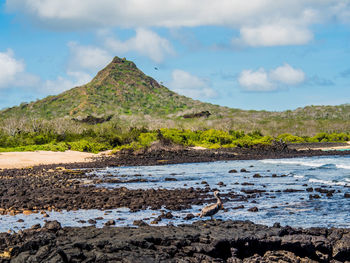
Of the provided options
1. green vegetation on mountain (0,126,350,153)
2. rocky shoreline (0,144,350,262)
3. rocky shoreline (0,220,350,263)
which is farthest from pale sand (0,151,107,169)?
rocky shoreline (0,220,350,263)

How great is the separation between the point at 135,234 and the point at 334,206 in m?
9.59

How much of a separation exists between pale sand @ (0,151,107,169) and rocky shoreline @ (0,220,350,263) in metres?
27.4

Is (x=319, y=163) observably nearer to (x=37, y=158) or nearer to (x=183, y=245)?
(x=37, y=158)

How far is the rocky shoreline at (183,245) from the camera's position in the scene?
778 centimetres

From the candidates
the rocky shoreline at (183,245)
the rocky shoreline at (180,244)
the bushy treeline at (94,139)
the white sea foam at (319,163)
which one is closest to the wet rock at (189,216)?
the rocky shoreline at (180,244)

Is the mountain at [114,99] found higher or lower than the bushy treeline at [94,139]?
higher

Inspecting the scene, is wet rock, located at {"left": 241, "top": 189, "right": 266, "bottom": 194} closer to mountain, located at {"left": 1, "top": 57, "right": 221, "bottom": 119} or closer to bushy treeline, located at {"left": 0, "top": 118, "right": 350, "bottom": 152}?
bushy treeline, located at {"left": 0, "top": 118, "right": 350, "bottom": 152}

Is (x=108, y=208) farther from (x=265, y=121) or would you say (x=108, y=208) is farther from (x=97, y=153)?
(x=265, y=121)

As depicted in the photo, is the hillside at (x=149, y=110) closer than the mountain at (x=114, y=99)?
Yes

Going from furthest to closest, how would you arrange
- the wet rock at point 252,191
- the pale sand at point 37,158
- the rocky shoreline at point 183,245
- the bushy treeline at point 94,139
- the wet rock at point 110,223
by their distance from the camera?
the bushy treeline at point 94,139 < the pale sand at point 37,158 < the wet rock at point 252,191 < the wet rock at point 110,223 < the rocky shoreline at point 183,245

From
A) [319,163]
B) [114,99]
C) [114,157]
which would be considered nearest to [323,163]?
[319,163]

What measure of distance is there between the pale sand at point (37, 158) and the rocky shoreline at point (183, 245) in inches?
1078

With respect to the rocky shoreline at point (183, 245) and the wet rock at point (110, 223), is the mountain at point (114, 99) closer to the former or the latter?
the wet rock at point (110, 223)

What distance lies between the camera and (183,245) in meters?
8.76
